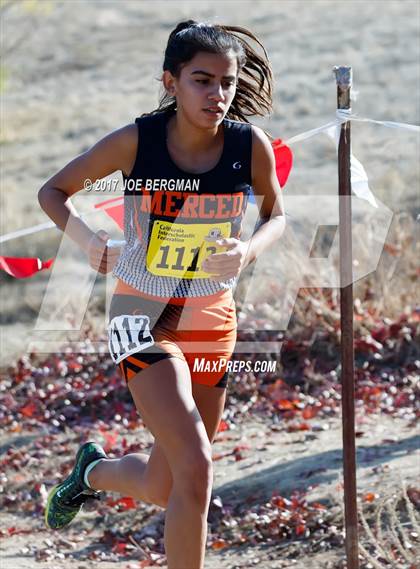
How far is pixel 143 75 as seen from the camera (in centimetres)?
1980

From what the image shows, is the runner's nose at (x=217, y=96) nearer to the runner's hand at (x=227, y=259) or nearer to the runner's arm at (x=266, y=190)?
the runner's arm at (x=266, y=190)

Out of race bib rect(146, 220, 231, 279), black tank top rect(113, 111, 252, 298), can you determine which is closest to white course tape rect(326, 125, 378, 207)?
→ black tank top rect(113, 111, 252, 298)

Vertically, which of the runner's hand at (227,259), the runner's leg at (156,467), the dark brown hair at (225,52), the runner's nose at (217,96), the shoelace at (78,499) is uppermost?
the dark brown hair at (225,52)

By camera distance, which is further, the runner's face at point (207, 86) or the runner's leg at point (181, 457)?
the runner's face at point (207, 86)

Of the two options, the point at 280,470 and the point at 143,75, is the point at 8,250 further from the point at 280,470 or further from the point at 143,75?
the point at 143,75

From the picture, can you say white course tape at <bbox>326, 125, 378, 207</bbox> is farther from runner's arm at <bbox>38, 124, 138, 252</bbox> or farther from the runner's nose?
runner's arm at <bbox>38, 124, 138, 252</bbox>

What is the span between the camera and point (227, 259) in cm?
361

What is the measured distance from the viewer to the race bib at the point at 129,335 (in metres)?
3.81

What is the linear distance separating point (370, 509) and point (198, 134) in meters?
2.06

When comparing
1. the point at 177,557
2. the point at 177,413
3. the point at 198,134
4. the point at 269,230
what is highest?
the point at 198,134

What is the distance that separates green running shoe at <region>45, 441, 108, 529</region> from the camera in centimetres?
448

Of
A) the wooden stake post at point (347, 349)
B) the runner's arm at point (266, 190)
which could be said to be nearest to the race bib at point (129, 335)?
the runner's arm at point (266, 190)

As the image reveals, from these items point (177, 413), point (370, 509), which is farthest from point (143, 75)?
Result: point (177, 413)

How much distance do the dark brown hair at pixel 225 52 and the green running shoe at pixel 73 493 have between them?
127cm
